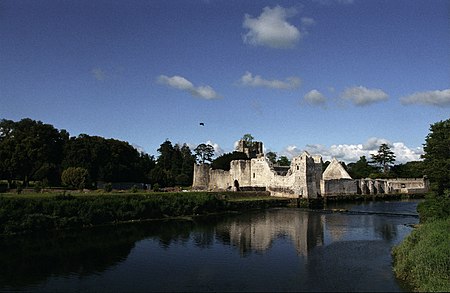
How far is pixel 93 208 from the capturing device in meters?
24.9

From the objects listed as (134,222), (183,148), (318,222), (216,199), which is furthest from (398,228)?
(183,148)

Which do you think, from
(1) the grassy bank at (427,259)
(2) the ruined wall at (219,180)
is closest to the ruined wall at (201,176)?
(2) the ruined wall at (219,180)

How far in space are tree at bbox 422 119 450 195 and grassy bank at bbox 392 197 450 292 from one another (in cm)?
815

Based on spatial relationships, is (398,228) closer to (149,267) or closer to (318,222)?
(318,222)

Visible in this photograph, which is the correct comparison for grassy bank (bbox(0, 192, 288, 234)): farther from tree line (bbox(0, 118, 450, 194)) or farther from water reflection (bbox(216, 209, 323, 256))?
tree line (bbox(0, 118, 450, 194))

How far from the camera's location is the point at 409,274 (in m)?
12.5

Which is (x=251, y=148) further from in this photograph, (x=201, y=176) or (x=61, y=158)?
(x=61, y=158)

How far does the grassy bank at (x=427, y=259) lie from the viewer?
11094 mm

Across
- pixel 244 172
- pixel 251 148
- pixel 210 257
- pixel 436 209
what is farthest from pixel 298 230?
pixel 251 148

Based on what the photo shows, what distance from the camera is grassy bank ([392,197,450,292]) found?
11094 mm

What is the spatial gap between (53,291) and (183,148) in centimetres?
6533

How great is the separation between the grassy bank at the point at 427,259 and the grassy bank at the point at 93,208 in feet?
56.6

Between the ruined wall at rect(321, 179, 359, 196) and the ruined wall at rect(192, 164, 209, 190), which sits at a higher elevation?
the ruined wall at rect(192, 164, 209, 190)

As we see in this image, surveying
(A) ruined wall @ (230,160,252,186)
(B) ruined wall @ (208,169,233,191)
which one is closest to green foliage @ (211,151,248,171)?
(B) ruined wall @ (208,169,233,191)
